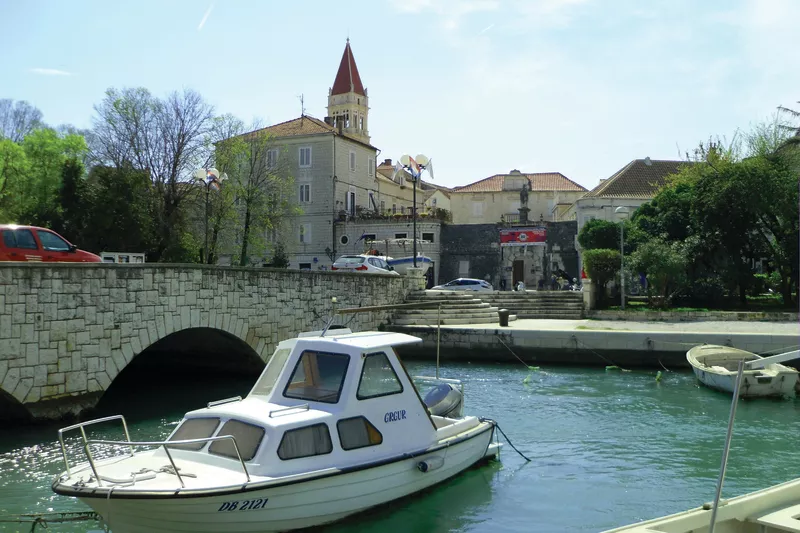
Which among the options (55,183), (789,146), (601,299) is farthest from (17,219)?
(789,146)

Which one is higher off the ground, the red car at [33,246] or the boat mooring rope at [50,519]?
the red car at [33,246]

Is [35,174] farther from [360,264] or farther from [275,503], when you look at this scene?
[275,503]

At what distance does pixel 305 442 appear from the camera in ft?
29.6

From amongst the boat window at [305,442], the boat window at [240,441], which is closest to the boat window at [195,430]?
the boat window at [240,441]

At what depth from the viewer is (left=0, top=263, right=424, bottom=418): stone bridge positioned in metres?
13.7

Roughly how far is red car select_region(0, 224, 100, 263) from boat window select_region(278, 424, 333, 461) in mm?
9643

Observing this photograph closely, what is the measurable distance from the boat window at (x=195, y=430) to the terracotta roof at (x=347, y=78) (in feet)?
183

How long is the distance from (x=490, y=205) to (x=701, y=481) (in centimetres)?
4954

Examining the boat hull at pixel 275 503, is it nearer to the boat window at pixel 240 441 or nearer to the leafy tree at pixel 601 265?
the boat window at pixel 240 441

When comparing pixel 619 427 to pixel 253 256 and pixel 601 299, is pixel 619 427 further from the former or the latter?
pixel 253 256

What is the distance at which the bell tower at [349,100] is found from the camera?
62.4m

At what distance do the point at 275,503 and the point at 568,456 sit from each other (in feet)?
21.5

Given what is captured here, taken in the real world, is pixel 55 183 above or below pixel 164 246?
above

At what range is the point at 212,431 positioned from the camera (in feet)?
30.2
